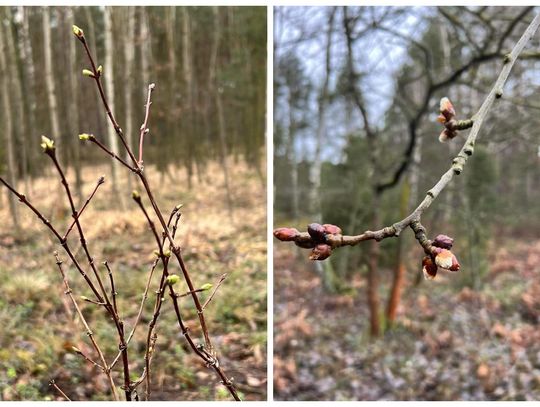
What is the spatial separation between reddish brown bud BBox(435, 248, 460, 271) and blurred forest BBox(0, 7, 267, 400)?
135cm

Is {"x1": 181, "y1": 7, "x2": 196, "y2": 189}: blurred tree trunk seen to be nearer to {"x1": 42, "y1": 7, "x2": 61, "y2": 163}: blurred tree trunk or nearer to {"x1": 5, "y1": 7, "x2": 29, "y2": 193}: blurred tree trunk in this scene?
{"x1": 42, "y1": 7, "x2": 61, "y2": 163}: blurred tree trunk

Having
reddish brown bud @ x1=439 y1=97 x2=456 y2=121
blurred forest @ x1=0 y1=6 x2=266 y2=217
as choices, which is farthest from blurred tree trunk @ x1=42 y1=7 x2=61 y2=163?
reddish brown bud @ x1=439 y1=97 x2=456 y2=121

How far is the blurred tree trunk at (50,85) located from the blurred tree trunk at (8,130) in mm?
135

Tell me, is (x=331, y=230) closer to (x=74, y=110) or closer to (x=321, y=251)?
(x=321, y=251)

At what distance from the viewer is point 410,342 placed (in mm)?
2902

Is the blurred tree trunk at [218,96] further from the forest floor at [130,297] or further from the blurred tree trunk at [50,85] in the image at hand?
the blurred tree trunk at [50,85]

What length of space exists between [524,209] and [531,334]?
131 cm

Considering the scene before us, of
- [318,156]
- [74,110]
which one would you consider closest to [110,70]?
[74,110]

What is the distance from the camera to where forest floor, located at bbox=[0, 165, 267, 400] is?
64.2 inches

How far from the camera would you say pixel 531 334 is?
3.03 m
